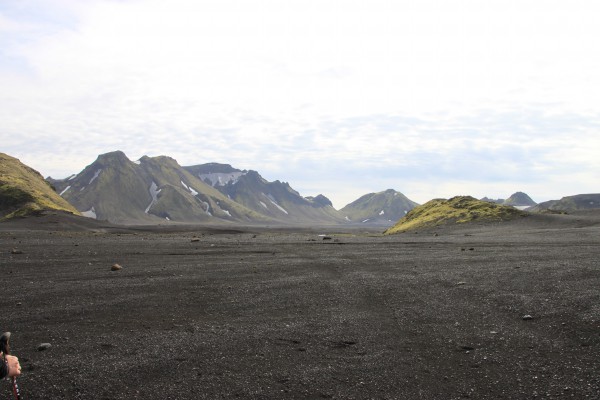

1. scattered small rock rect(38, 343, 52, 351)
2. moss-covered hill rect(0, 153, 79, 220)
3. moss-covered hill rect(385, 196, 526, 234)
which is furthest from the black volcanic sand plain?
moss-covered hill rect(0, 153, 79, 220)

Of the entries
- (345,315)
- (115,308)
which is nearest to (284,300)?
(345,315)

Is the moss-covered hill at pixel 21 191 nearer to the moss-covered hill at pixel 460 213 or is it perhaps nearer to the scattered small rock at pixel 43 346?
the moss-covered hill at pixel 460 213

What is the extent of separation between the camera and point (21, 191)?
87.0m

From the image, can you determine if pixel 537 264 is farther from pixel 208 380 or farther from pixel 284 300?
pixel 208 380

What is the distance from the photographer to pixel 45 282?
1667 centimetres

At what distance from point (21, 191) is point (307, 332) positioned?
91.6 metres

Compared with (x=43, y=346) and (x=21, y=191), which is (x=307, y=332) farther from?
(x=21, y=191)

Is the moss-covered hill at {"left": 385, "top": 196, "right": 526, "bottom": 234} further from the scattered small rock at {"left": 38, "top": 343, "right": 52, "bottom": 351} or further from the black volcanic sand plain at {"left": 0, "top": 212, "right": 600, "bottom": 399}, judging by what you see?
the scattered small rock at {"left": 38, "top": 343, "right": 52, "bottom": 351}

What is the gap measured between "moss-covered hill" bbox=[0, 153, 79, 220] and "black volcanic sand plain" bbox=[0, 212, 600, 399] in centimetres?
6774

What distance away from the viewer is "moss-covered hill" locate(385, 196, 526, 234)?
190 ft

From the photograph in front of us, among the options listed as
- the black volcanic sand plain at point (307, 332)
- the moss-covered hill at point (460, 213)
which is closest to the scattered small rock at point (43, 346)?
the black volcanic sand plain at point (307, 332)

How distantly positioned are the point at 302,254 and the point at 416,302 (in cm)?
1444

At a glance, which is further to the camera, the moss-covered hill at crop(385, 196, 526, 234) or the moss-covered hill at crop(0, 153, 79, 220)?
the moss-covered hill at crop(0, 153, 79, 220)

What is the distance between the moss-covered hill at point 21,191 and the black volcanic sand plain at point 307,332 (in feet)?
222
